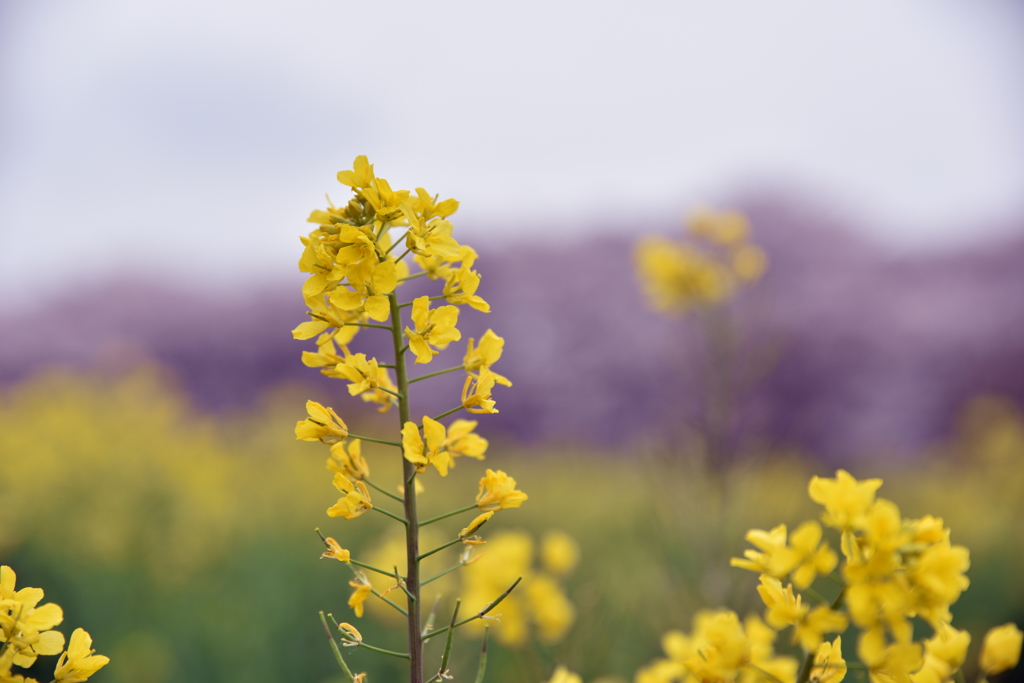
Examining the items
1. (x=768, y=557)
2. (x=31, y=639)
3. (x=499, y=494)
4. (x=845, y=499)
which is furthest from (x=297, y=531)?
(x=845, y=499)

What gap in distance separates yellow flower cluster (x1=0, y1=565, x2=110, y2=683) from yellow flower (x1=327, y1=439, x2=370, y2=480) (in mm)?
300

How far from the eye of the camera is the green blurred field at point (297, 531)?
9.91 feet

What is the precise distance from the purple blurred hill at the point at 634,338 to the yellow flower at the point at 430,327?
496cm

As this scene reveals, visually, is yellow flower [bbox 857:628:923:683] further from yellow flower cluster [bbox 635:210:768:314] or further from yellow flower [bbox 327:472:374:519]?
yellow flower cluster [bbox 635:210:768:314]

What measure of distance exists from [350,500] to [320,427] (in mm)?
102

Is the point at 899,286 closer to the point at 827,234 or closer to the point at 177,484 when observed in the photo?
the point at 827,234

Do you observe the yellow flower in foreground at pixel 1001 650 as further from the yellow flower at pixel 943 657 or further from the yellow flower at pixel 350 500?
the yellow flower at pixel 350 500

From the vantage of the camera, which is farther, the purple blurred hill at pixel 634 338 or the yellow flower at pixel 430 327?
the purple blurred hill at pixel 634 338

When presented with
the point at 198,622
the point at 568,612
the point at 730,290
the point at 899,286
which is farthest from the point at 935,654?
the point at 899,286

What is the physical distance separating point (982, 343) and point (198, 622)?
Result: 8.78m

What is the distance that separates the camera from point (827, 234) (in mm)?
10984

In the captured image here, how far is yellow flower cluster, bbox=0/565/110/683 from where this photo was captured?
734 millimetres

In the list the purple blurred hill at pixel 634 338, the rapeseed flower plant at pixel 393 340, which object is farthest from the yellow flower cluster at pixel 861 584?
the purple blurred hill at pixel 634 338

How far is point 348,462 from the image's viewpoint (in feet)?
2.75
